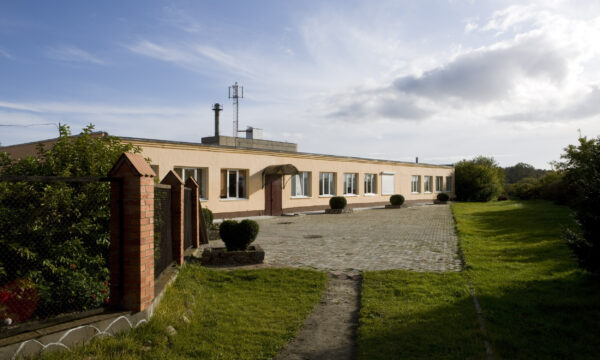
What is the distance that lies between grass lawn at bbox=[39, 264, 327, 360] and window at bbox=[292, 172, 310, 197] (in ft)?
58.0

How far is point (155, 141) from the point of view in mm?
17984

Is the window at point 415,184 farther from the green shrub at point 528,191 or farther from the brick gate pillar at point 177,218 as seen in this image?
the brick gate pillar at point 177,218

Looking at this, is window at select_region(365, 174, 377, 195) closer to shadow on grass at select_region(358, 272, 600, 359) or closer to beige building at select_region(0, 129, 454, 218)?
beige building at select_region(0, 129, 454, 218)

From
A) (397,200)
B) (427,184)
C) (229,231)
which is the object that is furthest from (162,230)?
(427,184)

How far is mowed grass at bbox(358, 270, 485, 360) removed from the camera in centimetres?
464

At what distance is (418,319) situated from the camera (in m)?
5.67

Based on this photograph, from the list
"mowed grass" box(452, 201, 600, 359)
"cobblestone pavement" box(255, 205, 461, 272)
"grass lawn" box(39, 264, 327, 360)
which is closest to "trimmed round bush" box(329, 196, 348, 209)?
"cobblestone pavement" box(255, 205, 461, 272)

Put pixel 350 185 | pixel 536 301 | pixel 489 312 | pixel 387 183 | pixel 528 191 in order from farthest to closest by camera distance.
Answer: pixel 528 191
pixel 387 183
pixel 350 185
pixel 536 301
pixel 489 312

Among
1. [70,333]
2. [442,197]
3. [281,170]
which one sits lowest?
[70,333]

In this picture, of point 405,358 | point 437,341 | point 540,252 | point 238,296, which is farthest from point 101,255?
point 540,252

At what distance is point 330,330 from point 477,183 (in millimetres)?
43863

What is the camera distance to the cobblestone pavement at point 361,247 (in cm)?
961

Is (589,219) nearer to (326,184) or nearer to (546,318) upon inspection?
(546,318)

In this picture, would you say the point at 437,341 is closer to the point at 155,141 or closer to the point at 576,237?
the point at 576,237
